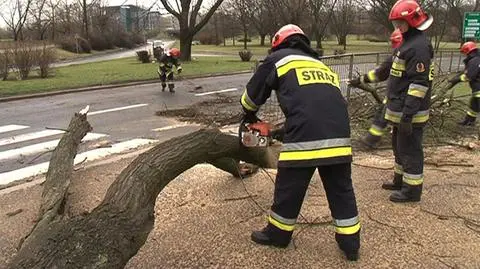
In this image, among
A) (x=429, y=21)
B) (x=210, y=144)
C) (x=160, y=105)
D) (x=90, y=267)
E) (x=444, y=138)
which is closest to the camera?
(x=90, y=267)

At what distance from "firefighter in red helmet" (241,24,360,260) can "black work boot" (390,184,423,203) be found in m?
1.18

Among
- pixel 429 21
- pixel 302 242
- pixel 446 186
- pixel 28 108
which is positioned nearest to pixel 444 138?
pixel 446 186

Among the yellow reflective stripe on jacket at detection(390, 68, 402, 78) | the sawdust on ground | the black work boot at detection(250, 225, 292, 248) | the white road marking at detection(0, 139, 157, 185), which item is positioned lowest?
the white road marking at detection(0, 139, 157, 185)

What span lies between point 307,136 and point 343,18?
50.3 meters

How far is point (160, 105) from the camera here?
11.4m

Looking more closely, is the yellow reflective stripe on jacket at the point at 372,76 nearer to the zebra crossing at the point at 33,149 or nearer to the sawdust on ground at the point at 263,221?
the sawdust on ground at the point at 263,221

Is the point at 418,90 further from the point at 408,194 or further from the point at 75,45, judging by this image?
the point at 75,45

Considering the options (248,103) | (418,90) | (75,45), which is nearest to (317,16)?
(75,45)

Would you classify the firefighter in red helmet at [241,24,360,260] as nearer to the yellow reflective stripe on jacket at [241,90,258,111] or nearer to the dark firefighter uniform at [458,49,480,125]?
the yellow reflective stripe on jacket at [241,90,258,111]

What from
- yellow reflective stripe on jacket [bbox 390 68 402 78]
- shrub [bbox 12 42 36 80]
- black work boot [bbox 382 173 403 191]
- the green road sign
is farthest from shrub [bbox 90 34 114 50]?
yellow reflective stripe on jacket [bbox 390 68 402 78]

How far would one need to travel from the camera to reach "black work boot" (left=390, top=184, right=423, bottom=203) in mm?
4375

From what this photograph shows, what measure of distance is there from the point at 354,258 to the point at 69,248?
6.10 feet

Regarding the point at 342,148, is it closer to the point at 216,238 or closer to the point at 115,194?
the point at 216,238

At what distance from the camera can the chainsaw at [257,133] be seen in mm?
3604
